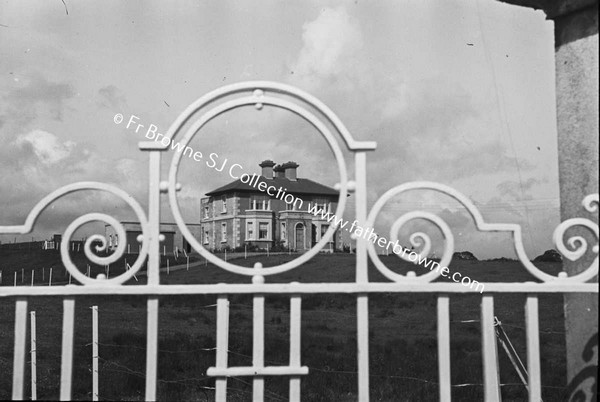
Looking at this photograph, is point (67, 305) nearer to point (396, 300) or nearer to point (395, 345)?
point (395, 345)

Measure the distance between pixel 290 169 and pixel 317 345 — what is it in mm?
12919

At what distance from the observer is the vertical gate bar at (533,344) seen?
7.79 feet

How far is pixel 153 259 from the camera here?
7.47 ft

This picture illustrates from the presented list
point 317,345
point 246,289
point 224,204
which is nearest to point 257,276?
point 246,289

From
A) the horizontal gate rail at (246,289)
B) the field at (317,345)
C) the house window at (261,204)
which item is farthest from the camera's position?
the house window at (261,204)

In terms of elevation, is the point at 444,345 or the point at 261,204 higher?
the point at 261,204

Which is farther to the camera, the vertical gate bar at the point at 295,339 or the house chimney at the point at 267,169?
the house chimney at the point at 267,169

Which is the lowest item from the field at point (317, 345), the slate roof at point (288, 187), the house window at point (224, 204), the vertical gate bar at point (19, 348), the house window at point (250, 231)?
the field at point (317, 345)

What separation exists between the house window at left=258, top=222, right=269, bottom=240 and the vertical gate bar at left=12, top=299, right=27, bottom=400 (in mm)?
26657

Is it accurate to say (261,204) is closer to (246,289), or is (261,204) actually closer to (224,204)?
(224,204)

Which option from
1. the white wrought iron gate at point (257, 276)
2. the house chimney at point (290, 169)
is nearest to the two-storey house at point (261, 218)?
the house chimney at point (290, 169)

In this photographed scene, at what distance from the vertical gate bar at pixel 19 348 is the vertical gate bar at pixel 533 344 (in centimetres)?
202

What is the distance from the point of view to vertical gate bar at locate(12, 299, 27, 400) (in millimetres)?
2301

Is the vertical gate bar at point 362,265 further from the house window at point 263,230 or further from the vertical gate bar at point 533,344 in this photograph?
the house window at point 263,230
